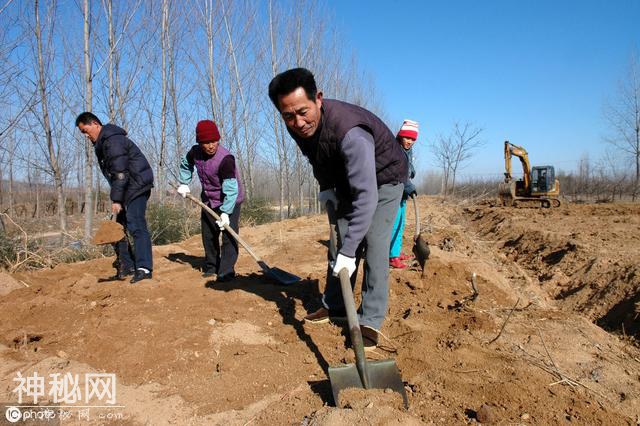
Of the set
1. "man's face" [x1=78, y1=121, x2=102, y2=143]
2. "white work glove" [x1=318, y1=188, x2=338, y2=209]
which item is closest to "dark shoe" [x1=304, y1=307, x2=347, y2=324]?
"white work glove" [x1=318, y1=188, x2=338, y2=209]

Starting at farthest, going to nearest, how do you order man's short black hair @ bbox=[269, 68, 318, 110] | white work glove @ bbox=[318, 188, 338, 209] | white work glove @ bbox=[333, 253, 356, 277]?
white work glove @ bbox=[318, 188, 338, 209], white work glove @ bbox=[333, 253, 356, 277], man's short black hair @ bbox=[269, 68, 318, 110]

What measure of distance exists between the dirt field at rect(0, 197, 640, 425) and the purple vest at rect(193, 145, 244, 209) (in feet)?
2.59

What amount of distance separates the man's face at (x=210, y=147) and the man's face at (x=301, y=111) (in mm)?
1553

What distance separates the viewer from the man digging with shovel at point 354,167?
2.12 meters

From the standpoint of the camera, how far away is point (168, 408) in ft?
6.26

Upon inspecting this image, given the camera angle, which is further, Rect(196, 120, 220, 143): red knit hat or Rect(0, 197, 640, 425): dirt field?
Rect(196, 120, 220, 143): red knit hat

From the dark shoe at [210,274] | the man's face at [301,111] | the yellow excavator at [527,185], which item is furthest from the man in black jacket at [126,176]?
the yellow excavator at [527,185]

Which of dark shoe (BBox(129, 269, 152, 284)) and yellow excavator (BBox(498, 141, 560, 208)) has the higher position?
yellow excavator (BBox(498, 141, 560, 208))

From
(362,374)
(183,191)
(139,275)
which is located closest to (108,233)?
(139,275)

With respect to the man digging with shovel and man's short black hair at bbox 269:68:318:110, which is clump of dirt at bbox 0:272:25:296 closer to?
the man digging with shovel

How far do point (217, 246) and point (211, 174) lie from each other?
0.74 meters

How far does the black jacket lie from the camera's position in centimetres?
371

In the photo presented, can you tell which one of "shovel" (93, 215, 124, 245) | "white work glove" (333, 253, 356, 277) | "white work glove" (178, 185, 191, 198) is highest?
"white work glove" (178, 185, 191, 198)

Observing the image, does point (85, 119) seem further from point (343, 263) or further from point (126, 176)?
point (343, 263)
